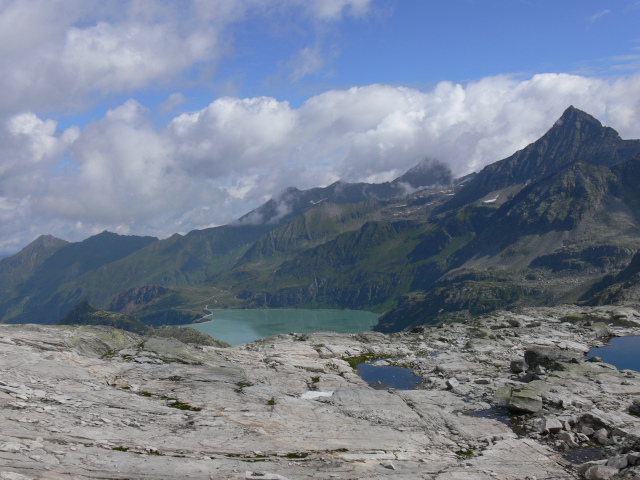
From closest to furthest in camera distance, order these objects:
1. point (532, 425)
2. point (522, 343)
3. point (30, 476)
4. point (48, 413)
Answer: point (30, 476) → point (48, 413) → point (532, 425) → point (522, 343)

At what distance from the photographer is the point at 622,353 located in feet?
183

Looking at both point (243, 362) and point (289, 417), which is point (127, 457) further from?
point (243, 362)

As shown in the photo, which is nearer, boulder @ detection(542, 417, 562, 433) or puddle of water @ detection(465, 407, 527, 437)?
boulder @ detection(542, 417, 562, 433)

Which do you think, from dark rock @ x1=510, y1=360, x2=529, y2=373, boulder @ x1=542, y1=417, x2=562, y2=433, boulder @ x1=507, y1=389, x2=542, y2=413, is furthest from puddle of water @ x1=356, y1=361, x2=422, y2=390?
boulder @ x1=542, y1=417, x2=562, y2=433

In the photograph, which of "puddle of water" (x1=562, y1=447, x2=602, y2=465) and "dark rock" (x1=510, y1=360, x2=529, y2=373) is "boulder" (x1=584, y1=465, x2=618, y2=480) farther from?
"dark rock" (x1=510, y1=360, x2=529, y2=373)

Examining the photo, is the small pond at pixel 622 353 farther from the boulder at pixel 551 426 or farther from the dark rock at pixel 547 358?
the boulder at pixel 551 426

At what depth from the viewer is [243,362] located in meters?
48.4

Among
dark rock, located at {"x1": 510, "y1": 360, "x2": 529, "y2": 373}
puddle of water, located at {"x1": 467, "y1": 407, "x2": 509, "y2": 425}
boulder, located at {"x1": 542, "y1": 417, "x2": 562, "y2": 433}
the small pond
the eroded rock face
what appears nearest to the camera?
the eroded rock face

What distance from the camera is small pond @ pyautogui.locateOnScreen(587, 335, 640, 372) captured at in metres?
50.9

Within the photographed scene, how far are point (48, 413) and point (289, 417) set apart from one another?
48.9 ft

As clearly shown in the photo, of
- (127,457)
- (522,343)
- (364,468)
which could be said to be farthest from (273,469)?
(522,343)

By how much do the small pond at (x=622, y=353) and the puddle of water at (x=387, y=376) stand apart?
79.4 ft

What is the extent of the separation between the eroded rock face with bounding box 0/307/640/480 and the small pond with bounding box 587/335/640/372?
417 inches

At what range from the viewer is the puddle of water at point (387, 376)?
44.6 meters
